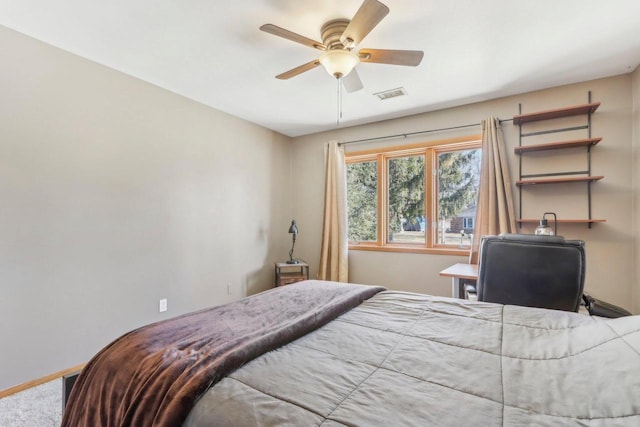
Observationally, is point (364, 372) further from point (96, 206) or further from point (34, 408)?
point (96, 206)

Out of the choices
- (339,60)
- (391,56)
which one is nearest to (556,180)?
(391,56)

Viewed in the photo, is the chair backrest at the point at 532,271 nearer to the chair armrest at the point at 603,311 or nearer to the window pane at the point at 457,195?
the chair armrest at the point at 603,311

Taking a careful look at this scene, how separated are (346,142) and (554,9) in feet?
8.53

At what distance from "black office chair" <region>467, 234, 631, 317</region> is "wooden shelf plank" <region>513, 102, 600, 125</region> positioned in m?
1.62

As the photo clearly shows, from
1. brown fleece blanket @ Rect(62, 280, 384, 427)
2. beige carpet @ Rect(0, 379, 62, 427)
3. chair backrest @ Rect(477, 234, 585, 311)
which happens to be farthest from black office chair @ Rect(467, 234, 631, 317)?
beige carpet @ Rect(0, 379, 62, 427)

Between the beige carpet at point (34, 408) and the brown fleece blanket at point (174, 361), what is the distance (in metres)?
1.01

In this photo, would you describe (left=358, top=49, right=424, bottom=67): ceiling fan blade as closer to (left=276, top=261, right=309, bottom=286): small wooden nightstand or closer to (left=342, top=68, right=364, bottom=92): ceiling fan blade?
(left=342, top=68, right=364, bottom=92): ceiling fan blade

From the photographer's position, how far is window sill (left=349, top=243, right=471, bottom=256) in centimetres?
348

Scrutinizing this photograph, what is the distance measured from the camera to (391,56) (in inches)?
80.4

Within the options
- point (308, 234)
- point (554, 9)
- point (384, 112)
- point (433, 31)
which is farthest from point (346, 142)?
point (554, 9)

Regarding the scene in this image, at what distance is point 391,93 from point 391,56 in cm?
116

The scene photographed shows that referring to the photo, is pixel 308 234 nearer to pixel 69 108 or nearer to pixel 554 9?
pixel 69 108

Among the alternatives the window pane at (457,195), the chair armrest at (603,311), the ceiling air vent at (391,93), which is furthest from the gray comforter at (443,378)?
the ceiling air vent at (391,93)

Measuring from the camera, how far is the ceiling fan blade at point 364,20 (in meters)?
1.58
